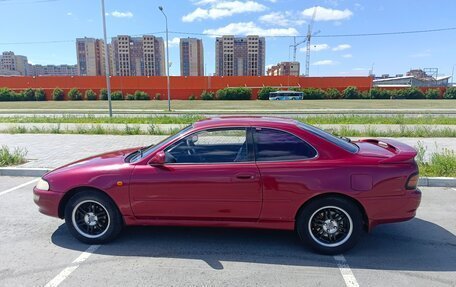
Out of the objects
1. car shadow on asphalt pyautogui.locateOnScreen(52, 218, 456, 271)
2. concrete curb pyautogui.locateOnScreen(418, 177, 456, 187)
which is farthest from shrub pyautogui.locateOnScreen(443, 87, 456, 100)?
car shadow on asphalt pyautogui.locateOnScreen(52, 218, 456, 271)

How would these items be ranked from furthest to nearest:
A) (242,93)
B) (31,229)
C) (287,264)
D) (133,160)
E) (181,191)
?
(242,93), (31,229), (133,160), (181,191), (287,264)

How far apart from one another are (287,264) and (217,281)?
0.78 m

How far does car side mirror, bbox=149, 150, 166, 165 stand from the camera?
347cm

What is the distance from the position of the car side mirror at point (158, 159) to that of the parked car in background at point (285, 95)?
161ft

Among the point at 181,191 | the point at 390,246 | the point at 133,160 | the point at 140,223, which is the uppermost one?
the point at 133,160

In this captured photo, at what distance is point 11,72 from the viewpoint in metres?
100

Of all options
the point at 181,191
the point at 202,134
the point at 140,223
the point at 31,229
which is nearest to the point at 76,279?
the point at 140,223

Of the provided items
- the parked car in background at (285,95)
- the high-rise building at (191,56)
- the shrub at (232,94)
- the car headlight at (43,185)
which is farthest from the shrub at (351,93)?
the car headlight at (43,185)

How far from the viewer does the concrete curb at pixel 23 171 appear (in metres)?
6.77

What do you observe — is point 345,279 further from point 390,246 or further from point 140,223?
A: point 140,223

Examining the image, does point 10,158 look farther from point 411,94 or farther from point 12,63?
point 12,63

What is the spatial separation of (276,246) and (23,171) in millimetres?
5902

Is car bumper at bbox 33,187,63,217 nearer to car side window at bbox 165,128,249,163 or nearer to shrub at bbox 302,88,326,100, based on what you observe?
car side window at bbox 165,128,249,163

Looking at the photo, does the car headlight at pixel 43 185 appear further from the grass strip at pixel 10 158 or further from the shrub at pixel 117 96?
the shrub at pixel 117 96
